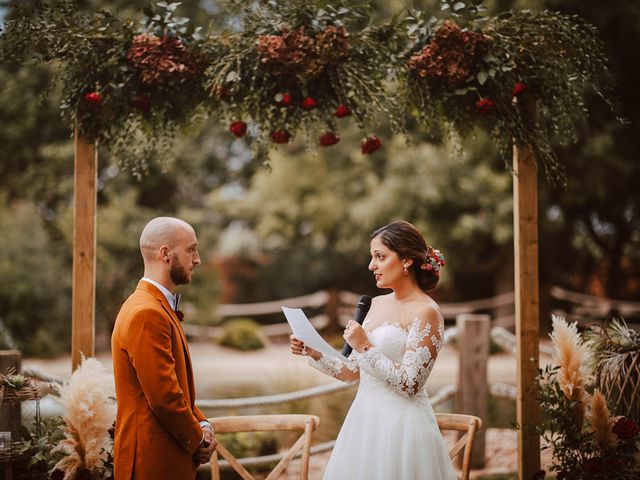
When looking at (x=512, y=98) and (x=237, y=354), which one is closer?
(x=512, y=98)

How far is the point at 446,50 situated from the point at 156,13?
1918 millimetres

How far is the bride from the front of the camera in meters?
3.48

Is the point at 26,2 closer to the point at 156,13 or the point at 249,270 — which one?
the point at 156,13

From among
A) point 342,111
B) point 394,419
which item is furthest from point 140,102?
point 394,419

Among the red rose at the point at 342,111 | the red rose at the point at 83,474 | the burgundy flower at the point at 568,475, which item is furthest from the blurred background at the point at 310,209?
the red rose at the point at 83,474

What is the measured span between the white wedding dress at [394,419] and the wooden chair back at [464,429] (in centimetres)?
35

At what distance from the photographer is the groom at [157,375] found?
302cm

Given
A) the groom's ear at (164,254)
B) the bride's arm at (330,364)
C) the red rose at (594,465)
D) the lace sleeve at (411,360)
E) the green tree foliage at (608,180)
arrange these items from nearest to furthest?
the groom's ear at (164,254) < the lace sleeve at (411,360) < the bride's arm at (330,364) < the red rose at (594,465) < the green tree foliage at (608,180)

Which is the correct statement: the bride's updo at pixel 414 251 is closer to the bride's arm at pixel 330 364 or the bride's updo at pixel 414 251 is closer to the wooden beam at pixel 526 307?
the bride's arm at pixel 330 364

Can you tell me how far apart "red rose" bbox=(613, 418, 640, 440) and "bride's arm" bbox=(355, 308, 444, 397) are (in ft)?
4.65

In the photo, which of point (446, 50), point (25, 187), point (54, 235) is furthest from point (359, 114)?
point (25, 187)

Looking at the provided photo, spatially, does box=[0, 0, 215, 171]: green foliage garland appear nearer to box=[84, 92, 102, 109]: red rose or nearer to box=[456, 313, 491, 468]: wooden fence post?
box=[84, 92, 102, 109]: red rose

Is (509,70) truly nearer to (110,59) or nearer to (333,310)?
(110,59)

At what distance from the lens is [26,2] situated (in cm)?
452
